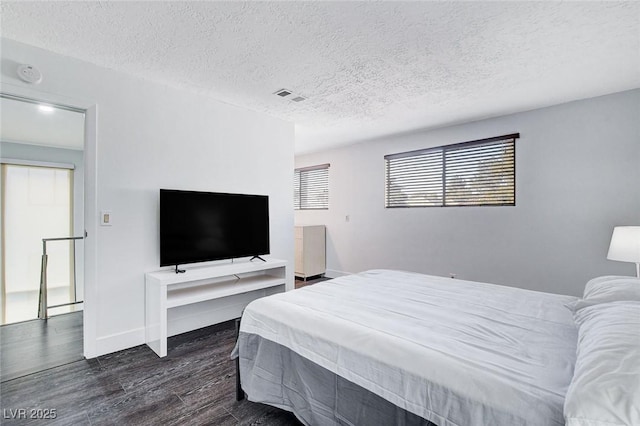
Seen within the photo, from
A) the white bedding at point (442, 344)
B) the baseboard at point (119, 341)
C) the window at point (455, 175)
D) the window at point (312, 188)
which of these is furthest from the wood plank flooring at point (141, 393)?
the window at point (312, 188)

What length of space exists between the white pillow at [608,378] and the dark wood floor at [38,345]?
3.33m

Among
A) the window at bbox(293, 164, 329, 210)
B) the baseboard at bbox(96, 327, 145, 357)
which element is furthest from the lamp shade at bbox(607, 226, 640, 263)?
the baseboard at bbox(96, 327, 145, 357)

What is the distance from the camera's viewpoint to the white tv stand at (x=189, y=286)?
2566 mm

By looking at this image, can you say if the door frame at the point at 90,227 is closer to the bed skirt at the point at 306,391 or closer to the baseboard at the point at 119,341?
the baseboard at the point at 119,341

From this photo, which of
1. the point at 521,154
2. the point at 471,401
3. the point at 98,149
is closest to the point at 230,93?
the point at 98,149

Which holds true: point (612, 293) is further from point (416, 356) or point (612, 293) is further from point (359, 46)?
point (359, 46)

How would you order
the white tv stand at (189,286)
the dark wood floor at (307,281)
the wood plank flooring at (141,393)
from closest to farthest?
the wood plank flooring at (141,393)
the white tv stand at (189,286)
the dark wood floor at (307,281)

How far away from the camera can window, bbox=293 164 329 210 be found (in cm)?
593

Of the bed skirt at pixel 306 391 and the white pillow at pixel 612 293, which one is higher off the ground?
the white pillow at pixel 612 293

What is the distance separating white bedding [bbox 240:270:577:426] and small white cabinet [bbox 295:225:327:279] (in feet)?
10.3

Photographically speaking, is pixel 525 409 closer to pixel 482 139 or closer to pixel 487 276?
pixel 487 276

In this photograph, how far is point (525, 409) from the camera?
0.91 metres

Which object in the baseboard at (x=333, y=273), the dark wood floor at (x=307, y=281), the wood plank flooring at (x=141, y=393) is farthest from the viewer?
the baseboard at (x=333, y=273)

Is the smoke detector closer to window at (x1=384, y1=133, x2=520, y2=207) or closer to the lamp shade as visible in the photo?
window at (x1=384, y1=133, x2=520, y2=207)
